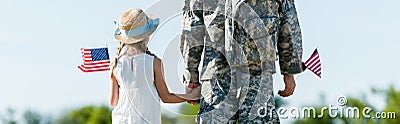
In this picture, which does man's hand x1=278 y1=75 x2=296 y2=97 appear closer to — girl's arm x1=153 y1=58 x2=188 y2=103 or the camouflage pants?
the camouflage pants

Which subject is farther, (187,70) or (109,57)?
(109,57)

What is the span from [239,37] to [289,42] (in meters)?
0.31

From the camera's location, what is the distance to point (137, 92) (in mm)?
4754

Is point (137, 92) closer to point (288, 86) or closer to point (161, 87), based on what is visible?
point (161, 87)

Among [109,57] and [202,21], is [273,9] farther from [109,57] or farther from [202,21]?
[109,57]

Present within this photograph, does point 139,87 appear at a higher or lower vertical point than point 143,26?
lower

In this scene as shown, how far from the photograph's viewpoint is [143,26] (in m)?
4.78

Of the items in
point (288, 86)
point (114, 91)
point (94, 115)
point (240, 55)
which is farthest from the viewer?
point (94, 115)

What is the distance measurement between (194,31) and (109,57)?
2.86ft

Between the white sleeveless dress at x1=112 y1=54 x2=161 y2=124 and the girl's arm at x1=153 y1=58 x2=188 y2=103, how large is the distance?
28mm

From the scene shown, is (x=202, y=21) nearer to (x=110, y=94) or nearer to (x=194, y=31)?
(x=194, y=31)

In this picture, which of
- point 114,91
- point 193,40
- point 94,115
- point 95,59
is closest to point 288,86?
point 193,40

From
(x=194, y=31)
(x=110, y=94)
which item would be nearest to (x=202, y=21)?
(x=194, y=31)

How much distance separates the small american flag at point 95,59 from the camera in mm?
5504
